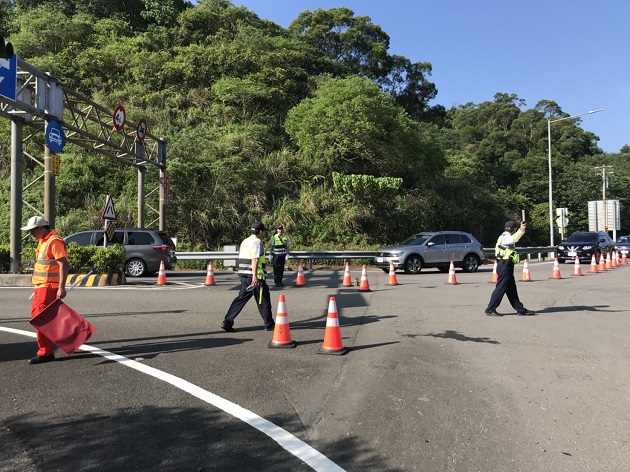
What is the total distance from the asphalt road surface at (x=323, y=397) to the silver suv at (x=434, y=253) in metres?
9.92

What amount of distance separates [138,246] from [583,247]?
20985 mm

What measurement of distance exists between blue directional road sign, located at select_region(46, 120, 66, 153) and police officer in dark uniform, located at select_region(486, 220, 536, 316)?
12100 mm

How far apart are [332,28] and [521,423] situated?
5429 cm

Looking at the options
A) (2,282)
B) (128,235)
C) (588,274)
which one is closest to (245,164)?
(128,235)

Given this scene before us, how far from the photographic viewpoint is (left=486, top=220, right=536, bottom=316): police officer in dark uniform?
9.25m

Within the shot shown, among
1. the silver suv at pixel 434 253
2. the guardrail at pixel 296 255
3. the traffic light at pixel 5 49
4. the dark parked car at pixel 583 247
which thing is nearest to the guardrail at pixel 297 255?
the guardrail at pixel 296 255

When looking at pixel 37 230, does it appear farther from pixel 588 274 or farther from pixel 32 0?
pixel 32 0

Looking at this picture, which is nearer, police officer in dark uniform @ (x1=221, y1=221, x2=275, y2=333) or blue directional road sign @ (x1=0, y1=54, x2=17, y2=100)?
police officer in dark uniform @ (x1=221, y1=221, x2=275, y2=333)

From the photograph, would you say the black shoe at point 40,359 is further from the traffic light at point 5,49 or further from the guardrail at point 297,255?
the guardrail at point 297,255

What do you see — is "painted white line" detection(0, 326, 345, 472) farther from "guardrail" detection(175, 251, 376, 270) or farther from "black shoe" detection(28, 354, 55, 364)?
"guardrail" detection(175, 251, 376, 270)

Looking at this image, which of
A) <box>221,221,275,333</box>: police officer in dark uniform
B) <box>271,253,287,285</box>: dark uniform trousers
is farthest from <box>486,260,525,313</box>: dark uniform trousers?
<box>271,253,287,285</box>: dark uniform trousers

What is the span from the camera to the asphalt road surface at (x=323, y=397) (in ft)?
11.4

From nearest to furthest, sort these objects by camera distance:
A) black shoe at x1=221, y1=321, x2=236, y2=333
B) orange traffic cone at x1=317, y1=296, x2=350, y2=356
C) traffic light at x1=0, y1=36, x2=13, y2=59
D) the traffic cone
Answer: orange traffic cone at x1=317, y1=296, x2=350, y2=356 → the traffic cone → traffic light at x1=0, y1=36, x2=13, y2=59 → black shoe at x1=221, y1=321, x2=236, y2=333

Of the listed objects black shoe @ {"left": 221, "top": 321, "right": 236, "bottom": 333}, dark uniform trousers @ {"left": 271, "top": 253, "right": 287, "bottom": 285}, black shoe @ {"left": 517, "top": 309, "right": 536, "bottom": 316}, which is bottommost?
black shoe @ {"left": 517, "top": 309, "right": 536, "bottom": 316}
